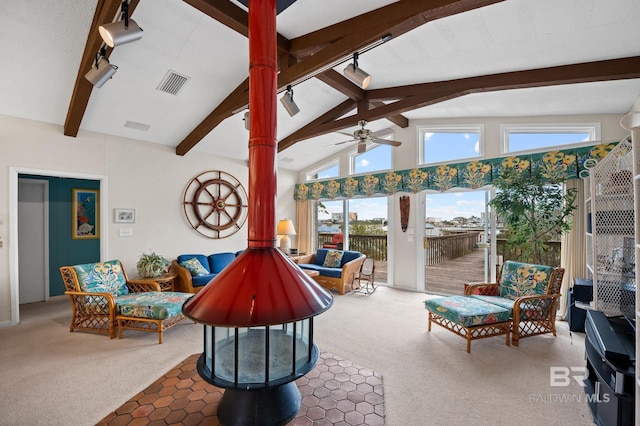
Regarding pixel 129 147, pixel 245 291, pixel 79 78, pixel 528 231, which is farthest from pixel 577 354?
pixel 129 147

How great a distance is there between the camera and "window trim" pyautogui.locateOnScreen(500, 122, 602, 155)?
4.09 m

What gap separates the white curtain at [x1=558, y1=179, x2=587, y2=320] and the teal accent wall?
7.89 meters

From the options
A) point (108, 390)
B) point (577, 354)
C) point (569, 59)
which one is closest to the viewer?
point (108, 390)

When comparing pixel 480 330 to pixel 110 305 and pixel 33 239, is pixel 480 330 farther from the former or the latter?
pixel 33 239

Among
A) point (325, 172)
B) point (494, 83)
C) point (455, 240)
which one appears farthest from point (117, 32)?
point (455, 240)

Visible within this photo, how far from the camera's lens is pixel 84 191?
5.37 metres

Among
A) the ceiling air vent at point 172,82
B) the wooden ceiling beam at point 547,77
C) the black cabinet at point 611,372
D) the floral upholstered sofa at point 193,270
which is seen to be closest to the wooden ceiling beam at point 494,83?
the wooden ceiling beam at point 547,77

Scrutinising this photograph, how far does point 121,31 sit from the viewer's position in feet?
7.31

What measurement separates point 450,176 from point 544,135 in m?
1.45

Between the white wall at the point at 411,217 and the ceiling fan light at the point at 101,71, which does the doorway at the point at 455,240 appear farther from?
the ceiling fan light at the point at 101,71

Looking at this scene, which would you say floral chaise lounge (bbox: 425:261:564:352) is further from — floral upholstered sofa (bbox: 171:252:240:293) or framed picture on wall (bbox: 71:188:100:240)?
framed picture on wall (bbox: 71:188:100:240)

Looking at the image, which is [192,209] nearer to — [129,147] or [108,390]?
[129,147]

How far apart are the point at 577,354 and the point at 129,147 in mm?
6618

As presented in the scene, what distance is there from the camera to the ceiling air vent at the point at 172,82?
11.8 feet
